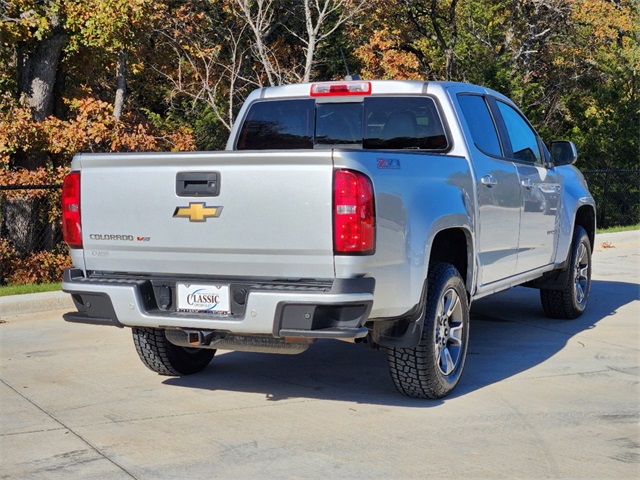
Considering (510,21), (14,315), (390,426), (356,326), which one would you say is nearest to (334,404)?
(390,426)

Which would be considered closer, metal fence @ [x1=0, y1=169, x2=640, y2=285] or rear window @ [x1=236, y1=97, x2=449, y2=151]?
rear window @ [x1=236, y1=97, x2=449, y2=151]

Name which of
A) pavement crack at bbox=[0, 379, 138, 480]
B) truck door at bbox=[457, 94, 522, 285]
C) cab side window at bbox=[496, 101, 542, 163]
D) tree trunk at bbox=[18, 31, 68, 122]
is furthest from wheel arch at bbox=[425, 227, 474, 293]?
tree trunk at bbox=[18, 31, 68, 122]

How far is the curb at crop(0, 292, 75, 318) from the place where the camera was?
979cm

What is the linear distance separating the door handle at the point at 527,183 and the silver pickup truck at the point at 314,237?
0.56 m

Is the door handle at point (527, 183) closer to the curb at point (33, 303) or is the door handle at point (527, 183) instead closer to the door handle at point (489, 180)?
the door handle at point (489, 180)

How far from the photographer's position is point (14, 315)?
980cm

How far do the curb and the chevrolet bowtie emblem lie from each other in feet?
15.9

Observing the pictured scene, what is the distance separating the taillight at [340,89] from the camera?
7.07 meters

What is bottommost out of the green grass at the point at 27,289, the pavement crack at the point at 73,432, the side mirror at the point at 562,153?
the pavement crack at the point at 73,432

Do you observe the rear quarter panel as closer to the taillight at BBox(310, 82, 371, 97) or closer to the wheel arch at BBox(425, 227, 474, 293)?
the wheel arch at BBox(425, 227, 474, 293)

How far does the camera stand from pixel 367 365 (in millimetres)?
7340

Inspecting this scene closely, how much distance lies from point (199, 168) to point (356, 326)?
1.25 m

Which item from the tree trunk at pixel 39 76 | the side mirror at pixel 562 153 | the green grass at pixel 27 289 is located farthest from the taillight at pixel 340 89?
the tree trunk at pixel 39 76

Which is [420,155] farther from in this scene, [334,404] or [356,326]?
[334,404]
